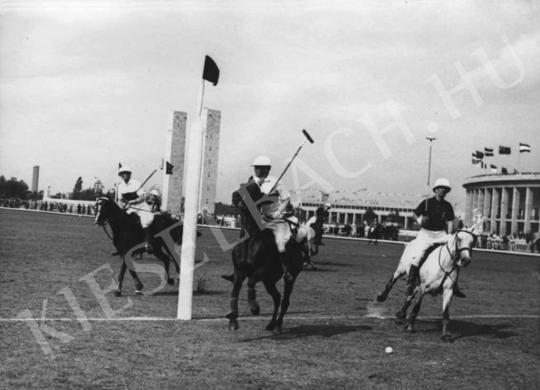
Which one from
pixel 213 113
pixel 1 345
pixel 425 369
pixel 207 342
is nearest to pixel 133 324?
pixel 207 342

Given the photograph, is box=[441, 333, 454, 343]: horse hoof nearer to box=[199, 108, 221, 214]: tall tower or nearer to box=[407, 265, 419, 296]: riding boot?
box=[407, 265, 419, 296]: riding boot

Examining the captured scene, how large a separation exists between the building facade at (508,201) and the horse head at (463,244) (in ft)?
331

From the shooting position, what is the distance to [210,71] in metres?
10.7

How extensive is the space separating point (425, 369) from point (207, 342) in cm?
276

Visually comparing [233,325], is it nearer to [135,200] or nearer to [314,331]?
[314,331]

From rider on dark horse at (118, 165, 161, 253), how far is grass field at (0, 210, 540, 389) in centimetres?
124

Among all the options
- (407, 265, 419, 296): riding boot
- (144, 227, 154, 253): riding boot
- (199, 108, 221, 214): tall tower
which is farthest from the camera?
(199, 108, 221, 214): tall tower

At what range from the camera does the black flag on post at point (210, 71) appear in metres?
10.7

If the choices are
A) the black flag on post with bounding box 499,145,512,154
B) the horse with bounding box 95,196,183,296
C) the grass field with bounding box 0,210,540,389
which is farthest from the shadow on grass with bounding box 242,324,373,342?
the black flag on post with bounding box 499,145,512,154

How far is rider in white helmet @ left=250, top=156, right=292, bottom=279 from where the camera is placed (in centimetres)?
977

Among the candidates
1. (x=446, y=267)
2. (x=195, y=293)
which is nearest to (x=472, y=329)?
(x=446, y=267)

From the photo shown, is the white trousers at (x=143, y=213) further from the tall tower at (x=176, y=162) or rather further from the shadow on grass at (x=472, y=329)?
the tall tower at (x=176, y=162)

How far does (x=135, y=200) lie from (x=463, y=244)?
291 inches

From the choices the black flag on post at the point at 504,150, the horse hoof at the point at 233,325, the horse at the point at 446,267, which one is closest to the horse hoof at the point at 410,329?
the horse at the point at 446,267
